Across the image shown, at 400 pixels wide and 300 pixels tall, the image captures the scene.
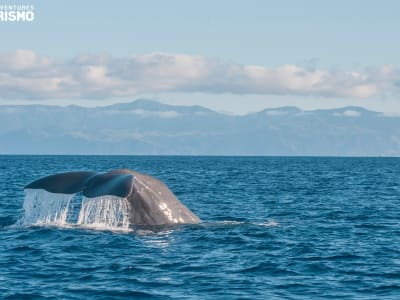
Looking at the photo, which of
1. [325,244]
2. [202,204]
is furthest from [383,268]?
[202,204]

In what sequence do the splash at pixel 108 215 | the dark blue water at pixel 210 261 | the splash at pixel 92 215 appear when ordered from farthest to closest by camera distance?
the splash at pixel 108 215 → the splash at pixel 92 215 → the dark blue water at pixel 210 261

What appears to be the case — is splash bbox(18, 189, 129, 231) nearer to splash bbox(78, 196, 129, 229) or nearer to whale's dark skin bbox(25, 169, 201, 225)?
splash bbox(78, 196, 129, 229)

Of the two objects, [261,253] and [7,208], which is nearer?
[261,253]

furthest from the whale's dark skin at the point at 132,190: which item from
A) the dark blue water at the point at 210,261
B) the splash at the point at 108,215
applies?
the dark blue water at the point at 210,261

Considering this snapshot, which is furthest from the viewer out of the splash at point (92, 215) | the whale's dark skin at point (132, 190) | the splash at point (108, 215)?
the splash at point (108, 215)

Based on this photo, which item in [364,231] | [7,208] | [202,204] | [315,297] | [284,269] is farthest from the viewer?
[202,204]

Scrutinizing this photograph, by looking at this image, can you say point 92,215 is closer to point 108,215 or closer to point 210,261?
point 108,215

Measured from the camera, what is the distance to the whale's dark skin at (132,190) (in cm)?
1674

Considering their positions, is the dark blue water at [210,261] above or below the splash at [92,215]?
below

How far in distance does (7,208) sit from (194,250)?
12736 millimetres

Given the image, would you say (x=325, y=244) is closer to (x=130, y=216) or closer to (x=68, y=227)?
(x=130, y=216)

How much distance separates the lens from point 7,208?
2867 centimetres

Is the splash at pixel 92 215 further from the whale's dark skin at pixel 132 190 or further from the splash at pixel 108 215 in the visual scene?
the whale's dark skin at pixel 132 190

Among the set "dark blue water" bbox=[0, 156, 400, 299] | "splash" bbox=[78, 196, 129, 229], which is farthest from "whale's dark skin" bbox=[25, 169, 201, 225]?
"dark blue water" bbox=[0, 156, 400, 299]
